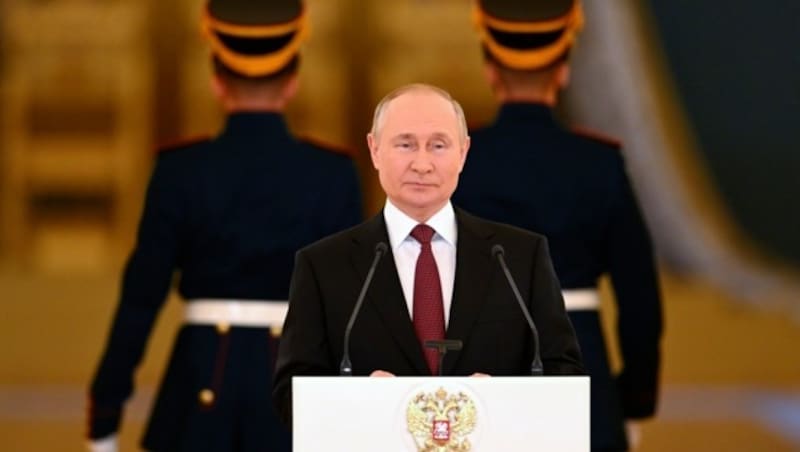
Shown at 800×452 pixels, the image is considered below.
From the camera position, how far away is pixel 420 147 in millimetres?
2379

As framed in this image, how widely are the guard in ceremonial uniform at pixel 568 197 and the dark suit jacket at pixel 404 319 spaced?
1.32 m

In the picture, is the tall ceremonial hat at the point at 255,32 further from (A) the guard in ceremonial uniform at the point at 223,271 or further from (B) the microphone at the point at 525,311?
(B) the microphone at the point at 525,311

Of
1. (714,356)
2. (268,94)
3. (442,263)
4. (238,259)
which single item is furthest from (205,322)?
(714,356)

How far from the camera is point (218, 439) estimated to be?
12.1ft

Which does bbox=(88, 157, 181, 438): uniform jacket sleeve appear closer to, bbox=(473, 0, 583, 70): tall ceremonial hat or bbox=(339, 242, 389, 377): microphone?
bbox=(473, 0, 583, 70): tall ceremonial hat

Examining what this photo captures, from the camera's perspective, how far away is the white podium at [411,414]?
216 centimetres

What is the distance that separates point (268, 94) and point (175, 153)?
0.25 metres

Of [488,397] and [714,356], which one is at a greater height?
[714,356]

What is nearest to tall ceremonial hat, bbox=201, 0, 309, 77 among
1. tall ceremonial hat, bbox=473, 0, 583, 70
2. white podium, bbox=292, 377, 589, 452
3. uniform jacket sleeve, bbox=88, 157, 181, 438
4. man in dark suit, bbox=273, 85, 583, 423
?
uniform jacket sleeve, bbox=88, 157, 181, 438

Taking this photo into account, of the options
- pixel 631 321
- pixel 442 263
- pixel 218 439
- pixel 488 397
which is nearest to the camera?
pixel 488 397

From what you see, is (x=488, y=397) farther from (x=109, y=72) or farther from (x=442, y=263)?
(x=109, y=72)

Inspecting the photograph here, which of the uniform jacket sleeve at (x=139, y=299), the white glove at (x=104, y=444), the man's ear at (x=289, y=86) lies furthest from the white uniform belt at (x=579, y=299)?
the white glove at (x=104, y=444)

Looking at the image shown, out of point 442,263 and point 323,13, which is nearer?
point 442,263

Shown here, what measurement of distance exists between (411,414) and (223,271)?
161cm
